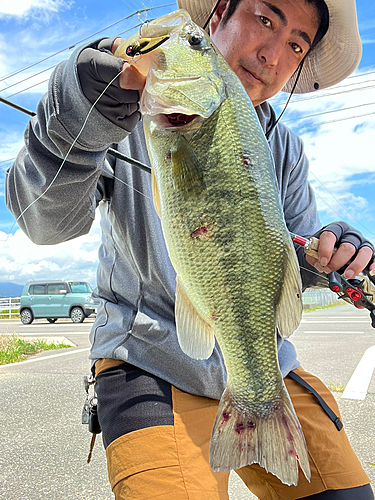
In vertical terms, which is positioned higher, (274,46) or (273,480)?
(274,46)

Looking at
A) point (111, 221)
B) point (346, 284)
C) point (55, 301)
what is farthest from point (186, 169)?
point (55, 301)

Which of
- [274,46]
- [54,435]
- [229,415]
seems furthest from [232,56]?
[54,435]

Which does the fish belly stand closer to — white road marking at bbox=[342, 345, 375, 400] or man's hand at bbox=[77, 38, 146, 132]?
man's hand at bbox=[77, 38, 146, 132]

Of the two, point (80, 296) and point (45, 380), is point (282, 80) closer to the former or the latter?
point (45, 380)

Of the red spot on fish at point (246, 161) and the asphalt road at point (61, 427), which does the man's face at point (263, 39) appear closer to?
the red spot on fish at point (246, 161)

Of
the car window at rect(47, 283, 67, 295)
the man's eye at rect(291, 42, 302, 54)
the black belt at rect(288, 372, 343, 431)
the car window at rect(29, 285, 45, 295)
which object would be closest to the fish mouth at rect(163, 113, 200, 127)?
the man's eye at rect(291, 42, 302, 54)

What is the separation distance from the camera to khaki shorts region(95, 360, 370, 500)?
1.68 metres

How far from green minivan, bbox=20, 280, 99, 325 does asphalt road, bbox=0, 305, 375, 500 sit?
1215cm

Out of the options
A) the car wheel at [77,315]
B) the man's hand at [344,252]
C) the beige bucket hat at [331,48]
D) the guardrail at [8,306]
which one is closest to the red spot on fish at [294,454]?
the man's hand at [344,252]

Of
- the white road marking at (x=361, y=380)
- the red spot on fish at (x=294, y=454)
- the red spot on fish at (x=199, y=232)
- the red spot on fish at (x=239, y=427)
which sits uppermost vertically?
the red spot on fish at (x=199, y=232)

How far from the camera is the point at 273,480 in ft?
6.82

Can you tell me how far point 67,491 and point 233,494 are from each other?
1.21m

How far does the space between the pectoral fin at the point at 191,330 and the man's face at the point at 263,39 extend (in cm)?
128

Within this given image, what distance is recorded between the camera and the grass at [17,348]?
8.30 metres
